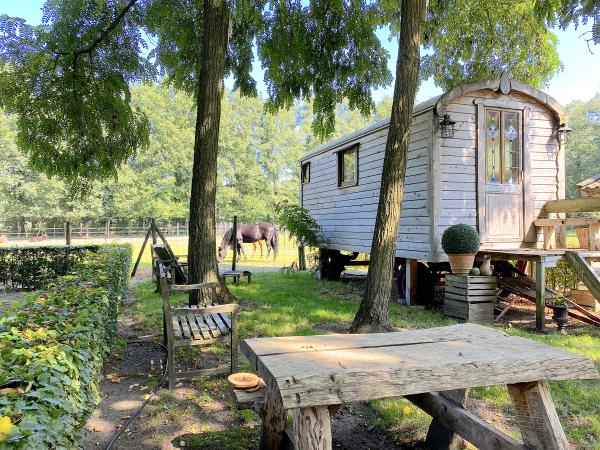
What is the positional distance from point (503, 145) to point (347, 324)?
473 centimetres

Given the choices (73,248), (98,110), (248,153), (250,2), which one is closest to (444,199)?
(250,2)

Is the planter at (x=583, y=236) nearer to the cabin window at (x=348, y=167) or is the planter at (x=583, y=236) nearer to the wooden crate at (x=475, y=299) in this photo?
the wooden crate at (x=475, y=299)

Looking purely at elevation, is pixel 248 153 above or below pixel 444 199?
above

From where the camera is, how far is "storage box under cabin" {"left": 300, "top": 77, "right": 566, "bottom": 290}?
25.8 feet

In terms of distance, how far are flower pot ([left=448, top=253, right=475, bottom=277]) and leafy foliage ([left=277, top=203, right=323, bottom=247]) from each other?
226 inches

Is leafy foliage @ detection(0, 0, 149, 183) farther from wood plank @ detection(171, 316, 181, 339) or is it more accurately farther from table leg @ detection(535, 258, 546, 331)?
table leg @ detection(535, 258, 546, 331)

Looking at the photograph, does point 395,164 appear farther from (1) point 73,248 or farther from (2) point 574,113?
(2) point 574,113

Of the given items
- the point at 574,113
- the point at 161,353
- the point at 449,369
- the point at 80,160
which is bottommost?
the point at 161,353

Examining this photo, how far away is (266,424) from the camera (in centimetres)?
274

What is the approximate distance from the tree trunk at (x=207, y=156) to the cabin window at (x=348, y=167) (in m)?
Result: 4.46

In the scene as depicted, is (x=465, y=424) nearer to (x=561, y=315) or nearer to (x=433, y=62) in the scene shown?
(x=561, y=315)

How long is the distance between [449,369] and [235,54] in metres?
8.47

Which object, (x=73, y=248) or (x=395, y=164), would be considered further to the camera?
(x=73, y=248)

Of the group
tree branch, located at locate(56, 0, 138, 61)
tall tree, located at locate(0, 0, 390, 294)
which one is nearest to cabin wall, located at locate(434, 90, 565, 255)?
tall tree, located at locate(0, 0, 390, 294)
